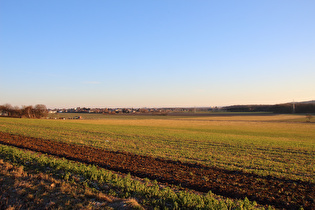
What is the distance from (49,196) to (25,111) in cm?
9261

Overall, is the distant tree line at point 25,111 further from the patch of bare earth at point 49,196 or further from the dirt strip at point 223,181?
the patch of bare earth at point 49,196

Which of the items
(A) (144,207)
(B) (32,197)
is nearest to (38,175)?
(B) (32,197)

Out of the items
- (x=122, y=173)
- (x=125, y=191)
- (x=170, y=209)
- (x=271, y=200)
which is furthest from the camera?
(x=122, y=173)

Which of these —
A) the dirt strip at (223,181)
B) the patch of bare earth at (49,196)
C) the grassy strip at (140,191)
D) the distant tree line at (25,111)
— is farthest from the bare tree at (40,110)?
the patch of bare earth at (49,196)

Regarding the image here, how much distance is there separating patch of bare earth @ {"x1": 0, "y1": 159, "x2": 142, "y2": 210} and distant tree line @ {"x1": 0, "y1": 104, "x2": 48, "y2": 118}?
295 ft

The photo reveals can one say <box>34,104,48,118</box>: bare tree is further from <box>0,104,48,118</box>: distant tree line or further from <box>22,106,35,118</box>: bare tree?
<box>22,106,35,118</box>: bare tree

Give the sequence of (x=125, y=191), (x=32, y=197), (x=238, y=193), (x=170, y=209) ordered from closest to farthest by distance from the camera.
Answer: (x=170, y=209)
(x=32, y=197)
(x=125, y=191)
(x=238, y=193)

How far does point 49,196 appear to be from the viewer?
699cm

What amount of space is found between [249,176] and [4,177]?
11145 millimetres

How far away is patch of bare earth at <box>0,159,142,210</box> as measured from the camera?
6.31m

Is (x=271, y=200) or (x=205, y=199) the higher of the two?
(x=205, y=199)

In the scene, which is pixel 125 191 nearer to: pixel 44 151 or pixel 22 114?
pixel 44 151

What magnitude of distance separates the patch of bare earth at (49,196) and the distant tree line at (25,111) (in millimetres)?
90036

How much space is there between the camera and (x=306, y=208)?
7.66 m
